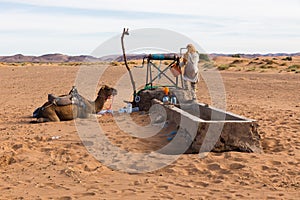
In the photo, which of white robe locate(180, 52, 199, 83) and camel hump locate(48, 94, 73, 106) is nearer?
camel hump locate(48, 94, 73, 106)

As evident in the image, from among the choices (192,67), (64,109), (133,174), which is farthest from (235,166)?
(64,109)

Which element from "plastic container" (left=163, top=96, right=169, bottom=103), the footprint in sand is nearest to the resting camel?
"plastic container" (left=163, top=96, right=169, bottom=103)

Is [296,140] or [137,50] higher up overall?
[137,50]

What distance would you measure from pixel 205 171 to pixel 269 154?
5.29ft

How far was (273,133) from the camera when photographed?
991cm

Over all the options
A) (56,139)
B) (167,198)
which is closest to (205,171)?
(167,198)

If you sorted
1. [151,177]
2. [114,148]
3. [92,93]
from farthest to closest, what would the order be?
[92,93] → [114,148] → [151,177]

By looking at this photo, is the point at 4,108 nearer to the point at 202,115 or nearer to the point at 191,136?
the point at 202,115

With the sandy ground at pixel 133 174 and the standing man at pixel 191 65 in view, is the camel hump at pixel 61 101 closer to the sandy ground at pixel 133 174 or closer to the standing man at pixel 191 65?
the sandy ground at pixel 133 174

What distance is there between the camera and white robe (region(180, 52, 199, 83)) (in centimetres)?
1223

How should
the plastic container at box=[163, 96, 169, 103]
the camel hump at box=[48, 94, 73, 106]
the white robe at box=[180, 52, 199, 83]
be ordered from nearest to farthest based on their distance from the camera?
the plastic container at box=[163, 96, 169, 103] < the camel hump at box=[48, 94, 73, 106] < the white robe at box=[180, 52, 199, 83]

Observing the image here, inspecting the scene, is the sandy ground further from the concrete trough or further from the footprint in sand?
the concrete trough

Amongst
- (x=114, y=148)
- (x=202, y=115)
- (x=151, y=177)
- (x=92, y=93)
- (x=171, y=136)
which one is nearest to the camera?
(x=151, y=177)

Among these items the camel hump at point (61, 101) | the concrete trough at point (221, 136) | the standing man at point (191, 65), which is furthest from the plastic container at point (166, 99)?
the concrete trough at point (221, 136)
